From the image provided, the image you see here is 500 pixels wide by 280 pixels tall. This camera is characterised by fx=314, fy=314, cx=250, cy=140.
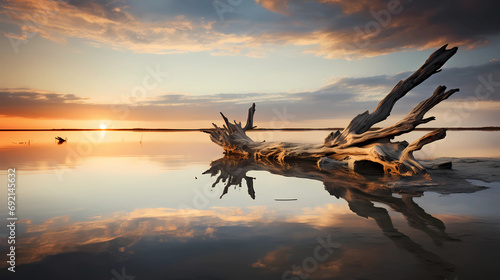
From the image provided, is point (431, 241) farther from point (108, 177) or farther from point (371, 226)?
point (108, 177)

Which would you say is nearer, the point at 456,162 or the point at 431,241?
the point at 431,241

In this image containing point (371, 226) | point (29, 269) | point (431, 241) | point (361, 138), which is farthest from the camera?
point (361, 138)

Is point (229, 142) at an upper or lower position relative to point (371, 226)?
upper

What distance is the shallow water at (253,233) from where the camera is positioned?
293 centimetres

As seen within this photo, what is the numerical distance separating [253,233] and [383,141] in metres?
7.41

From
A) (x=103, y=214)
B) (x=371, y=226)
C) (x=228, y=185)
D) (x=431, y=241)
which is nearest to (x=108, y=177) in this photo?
(x=228, y=185)

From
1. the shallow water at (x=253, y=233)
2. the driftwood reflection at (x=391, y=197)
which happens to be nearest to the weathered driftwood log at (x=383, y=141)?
the driftwood reflection at (x=391, y=197)

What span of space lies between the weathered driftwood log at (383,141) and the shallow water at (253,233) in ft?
6.30

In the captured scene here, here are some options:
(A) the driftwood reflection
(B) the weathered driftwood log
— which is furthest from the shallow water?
(B) the weathered driftwood log

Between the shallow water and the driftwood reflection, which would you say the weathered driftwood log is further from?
the shallow water

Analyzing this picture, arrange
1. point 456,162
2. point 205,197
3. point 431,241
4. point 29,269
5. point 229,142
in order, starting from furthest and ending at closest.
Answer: point 229,142 < point 456,162 < point 205,197 < point 431,241 < point 29,269

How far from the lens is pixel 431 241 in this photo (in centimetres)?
353

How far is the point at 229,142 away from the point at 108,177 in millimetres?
8478

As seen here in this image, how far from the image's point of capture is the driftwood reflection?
3.32 m
